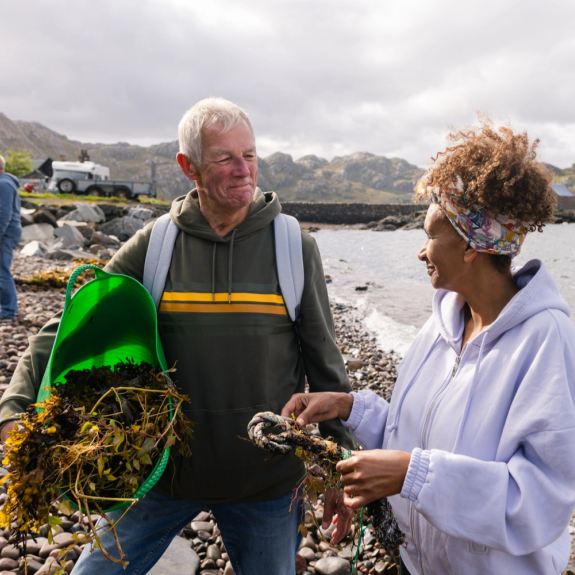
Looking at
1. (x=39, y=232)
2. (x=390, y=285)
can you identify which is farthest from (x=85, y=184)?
(x=390, y=285)

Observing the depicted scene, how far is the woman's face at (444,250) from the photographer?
6.08 feet

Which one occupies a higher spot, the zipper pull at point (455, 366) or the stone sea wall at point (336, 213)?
the stone sea wall at point (336, 213)

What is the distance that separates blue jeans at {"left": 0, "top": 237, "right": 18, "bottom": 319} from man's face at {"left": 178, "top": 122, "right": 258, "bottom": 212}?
723 cm

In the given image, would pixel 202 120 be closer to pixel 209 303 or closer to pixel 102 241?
pixel 209 303

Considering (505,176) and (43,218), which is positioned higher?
(505,176)

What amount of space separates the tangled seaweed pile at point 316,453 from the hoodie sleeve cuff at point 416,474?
274mm

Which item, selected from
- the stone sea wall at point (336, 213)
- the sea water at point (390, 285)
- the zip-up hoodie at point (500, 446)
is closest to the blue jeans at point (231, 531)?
the zip-up hoodie at point (500, 446)

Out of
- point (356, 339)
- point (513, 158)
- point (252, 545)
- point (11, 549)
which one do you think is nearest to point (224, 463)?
point (252, 545)

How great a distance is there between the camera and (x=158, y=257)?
7.32 ft

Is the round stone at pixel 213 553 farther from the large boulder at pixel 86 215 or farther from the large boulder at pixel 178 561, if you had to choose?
the large boulder at pixel 86 215

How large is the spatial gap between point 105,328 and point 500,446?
1.73 metres

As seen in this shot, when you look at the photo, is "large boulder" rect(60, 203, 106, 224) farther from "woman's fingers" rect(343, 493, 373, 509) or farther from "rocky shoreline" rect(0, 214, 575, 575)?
"woman's fingers" rect(343, 493, 373, 509)

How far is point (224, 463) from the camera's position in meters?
2.15

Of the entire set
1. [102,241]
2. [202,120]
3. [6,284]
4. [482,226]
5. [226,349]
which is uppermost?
[202,120]
